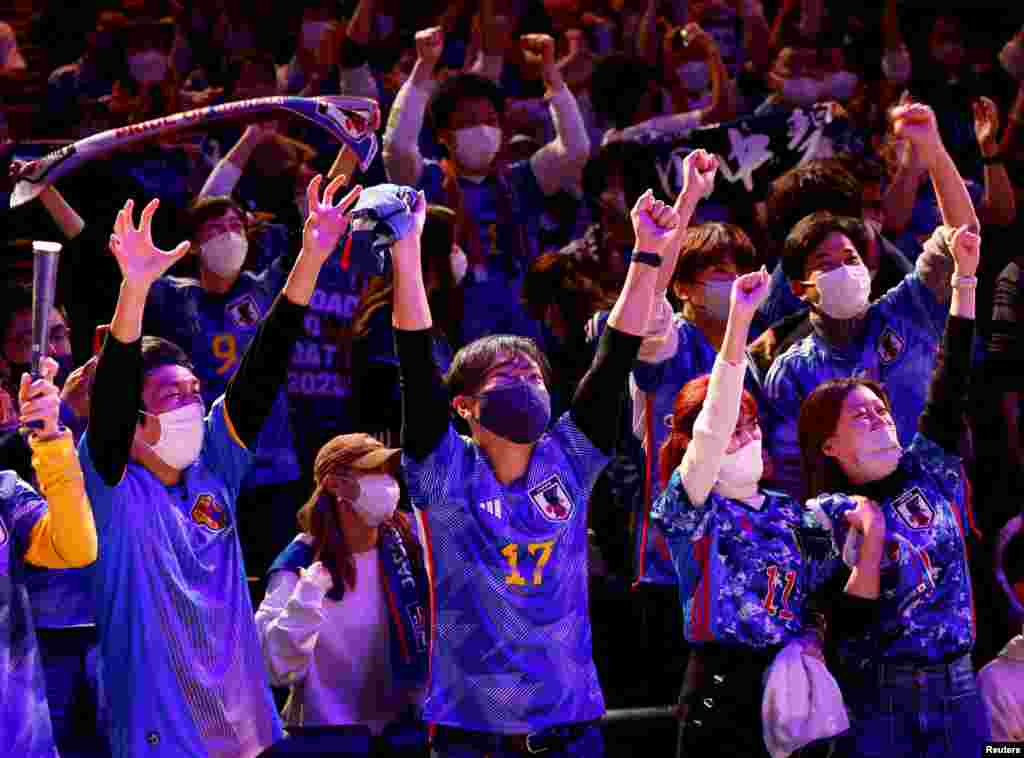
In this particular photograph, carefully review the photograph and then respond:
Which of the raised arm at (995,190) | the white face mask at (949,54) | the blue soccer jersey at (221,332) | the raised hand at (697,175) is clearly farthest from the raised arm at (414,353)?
the white face mask at (949,54)

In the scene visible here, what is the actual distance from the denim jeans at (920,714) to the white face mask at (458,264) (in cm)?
243

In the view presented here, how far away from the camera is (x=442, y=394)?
14.8 feet

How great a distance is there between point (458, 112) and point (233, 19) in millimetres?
3545

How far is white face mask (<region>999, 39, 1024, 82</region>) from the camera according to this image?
9.53 metres

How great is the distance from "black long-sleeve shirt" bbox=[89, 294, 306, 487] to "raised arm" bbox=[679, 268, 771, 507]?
1.13 meters

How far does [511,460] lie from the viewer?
4715 mm

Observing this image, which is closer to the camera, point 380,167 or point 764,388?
point 764,388

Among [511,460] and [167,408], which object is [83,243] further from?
[511,460]

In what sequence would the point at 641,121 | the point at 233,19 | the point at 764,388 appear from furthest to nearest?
the point at 233,19 → the point at 641,121 → the point at 764,388

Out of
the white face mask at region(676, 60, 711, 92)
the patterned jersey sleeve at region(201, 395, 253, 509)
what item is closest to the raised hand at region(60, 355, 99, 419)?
the patterned jersey sleeve at region(201, 395, 253, 509)

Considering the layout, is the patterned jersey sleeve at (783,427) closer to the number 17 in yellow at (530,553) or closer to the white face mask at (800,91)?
the number 17 in yellow at (530,553)

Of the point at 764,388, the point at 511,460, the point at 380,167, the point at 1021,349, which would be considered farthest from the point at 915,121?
the point at 380,167

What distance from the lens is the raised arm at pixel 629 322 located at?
4.62 meters

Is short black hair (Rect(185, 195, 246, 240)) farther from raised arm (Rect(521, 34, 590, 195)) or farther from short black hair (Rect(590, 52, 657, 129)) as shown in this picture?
short black hair (Rect(590, 52, 657, 129))
